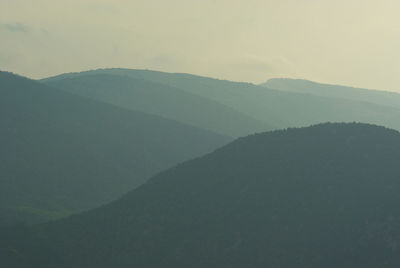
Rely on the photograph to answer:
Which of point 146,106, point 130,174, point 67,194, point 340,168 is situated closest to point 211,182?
point 340,168

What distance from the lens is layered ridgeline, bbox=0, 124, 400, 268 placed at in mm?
51156

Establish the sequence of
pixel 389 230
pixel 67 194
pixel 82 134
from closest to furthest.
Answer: pixel 389 230
pixel 67 194
pixel 82 134

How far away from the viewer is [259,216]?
5850cm

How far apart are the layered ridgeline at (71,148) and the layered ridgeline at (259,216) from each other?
19987 millimetres

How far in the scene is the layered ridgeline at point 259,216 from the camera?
51.2 metres

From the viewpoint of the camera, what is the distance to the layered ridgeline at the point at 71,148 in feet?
332

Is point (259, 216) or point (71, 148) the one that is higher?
point (259, 216)

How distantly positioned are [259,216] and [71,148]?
270 ft

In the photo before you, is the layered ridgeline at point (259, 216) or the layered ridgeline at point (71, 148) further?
the layered ridgeline at point (71, 148)

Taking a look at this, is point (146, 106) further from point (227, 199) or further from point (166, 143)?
point (227, 199)

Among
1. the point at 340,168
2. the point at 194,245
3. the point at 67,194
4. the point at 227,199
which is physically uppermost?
the point at 340,168

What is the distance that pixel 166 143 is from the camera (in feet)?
479

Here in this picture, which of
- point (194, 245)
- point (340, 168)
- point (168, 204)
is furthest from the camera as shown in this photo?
point (168, 204)

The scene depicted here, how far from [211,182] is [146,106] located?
131694 millimetres
